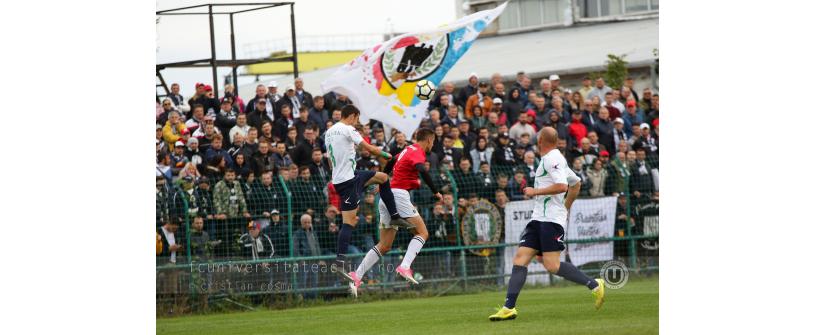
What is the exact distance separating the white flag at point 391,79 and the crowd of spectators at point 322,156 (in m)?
0.33

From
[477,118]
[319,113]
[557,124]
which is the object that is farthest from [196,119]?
[557,124]

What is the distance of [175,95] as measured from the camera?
43.7 feet

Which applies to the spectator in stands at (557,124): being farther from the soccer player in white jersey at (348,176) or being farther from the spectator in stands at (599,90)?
the soccer player in white jersey at (348,176)

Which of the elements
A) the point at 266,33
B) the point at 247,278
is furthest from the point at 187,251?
the point at 266,33

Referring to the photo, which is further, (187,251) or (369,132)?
(369,132)

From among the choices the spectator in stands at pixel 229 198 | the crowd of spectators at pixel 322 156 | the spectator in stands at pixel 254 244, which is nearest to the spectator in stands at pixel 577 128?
the crowd of spectators at pixel 322 156

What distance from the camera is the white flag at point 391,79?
14781mm

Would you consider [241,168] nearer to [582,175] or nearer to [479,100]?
[479,100]

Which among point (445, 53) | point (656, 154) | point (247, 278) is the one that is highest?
point (445, 53)

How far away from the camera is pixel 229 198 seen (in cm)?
1388

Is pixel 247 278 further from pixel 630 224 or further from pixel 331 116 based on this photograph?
pixel 630 224
